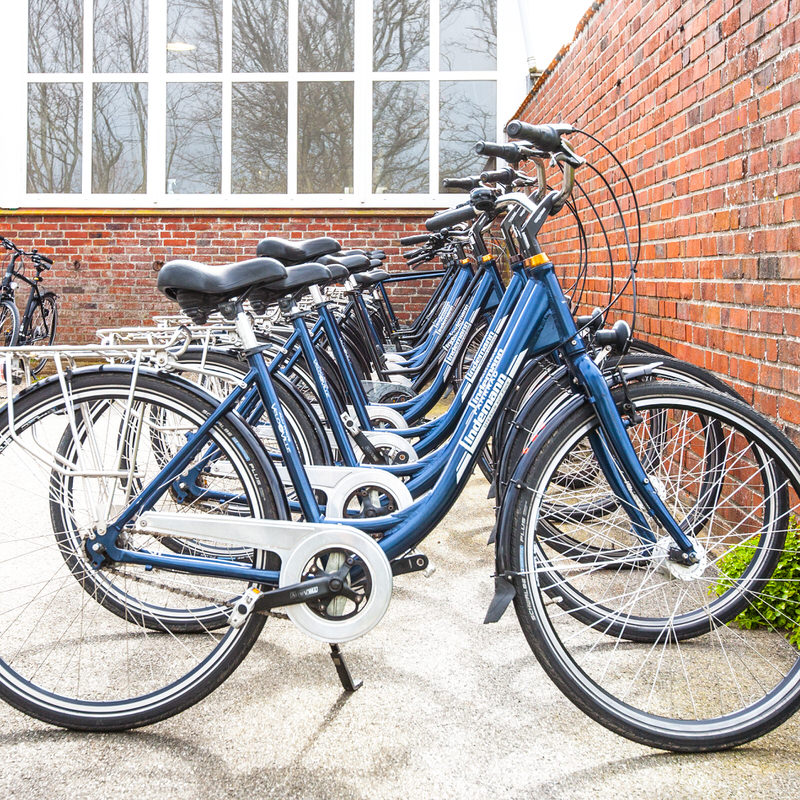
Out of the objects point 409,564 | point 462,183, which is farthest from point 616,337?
point 462,183

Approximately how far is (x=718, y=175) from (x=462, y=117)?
595 centimetres

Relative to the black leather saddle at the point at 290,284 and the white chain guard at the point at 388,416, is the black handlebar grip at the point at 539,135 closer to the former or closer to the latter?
the black leather saddle at the point at 290,284

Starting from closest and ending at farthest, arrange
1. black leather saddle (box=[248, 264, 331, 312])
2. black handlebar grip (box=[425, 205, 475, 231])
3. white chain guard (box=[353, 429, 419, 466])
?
black leather saddle (box=[248, 264, 331, 312]), white chain guard (box=[353, 429, 419, 466]), black handlebar grip (box=[425, 205, 475, 231])

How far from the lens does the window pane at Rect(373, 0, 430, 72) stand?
8.49 meters

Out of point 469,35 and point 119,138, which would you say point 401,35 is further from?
point 119,138

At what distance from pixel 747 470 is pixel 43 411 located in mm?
2034

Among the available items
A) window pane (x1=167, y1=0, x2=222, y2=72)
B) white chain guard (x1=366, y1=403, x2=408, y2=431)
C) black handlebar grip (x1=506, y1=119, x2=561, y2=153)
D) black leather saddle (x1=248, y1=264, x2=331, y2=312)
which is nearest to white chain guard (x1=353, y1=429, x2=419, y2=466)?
white chain guard (x1=366, y1=403, x2=408, y2=431)

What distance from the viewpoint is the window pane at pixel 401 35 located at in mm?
8492

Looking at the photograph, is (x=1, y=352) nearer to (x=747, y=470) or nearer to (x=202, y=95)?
(x=747, y=470)

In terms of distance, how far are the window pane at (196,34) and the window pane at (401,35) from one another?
1595mm

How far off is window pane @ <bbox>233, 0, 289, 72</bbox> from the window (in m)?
0.01

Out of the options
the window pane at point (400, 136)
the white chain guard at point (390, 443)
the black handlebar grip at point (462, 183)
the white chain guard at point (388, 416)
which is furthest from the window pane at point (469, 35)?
the white chain guard at point (390, 443)

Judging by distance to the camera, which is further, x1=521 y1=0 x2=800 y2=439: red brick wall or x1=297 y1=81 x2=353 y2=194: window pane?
x1=297 y1=81 x2=353 y2=194: window pane

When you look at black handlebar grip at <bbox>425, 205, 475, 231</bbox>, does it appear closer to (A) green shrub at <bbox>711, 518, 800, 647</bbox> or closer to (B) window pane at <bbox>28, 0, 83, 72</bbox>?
(A) green shrub at <bbox>711, 518, 800, 647</bbox>
